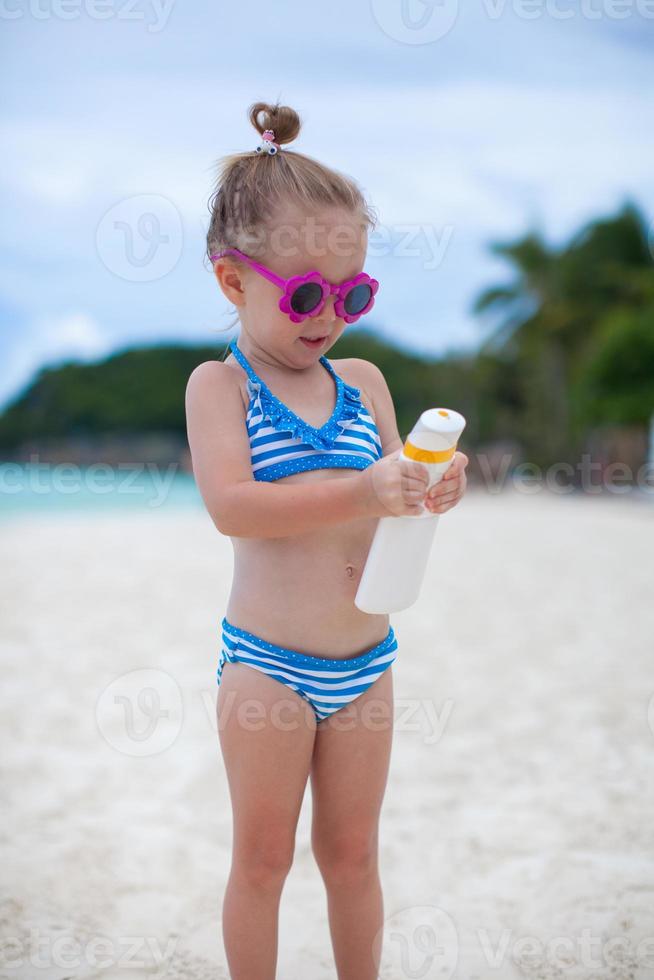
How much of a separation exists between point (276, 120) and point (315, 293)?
494 millimetres

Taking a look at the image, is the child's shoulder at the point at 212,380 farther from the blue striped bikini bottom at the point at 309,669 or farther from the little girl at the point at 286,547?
the blue striped bikini bottom at the point at 309,669

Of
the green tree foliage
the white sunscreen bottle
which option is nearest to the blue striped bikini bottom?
the white sunscreen bottle

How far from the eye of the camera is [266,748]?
6.23 ft

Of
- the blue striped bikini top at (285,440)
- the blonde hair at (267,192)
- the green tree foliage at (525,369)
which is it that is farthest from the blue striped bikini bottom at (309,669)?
the green tree foliage at (525,369)

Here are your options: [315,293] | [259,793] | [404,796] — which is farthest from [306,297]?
[404,796]

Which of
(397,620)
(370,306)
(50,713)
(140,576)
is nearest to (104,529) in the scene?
(140,576)

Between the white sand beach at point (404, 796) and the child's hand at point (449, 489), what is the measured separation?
1.56 m

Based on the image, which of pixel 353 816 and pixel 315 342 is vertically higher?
pixel 315 342

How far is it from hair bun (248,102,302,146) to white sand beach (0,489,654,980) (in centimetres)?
225

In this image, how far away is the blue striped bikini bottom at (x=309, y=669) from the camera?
6.28 feet

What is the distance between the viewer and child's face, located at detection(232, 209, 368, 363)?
1.87m

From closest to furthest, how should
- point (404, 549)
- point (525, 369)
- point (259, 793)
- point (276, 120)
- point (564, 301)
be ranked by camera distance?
point (404, 549) < point (259, 793) < point (276, 120) < point (564, 301) < point (525, 369)

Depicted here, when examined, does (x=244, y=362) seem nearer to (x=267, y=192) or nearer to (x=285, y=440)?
(x=285, y=440)

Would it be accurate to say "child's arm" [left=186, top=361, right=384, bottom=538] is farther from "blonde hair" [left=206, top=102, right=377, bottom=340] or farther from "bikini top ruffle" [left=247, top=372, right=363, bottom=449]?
"blonde hair" [left=206, top=102, right=377, bottom=340]
